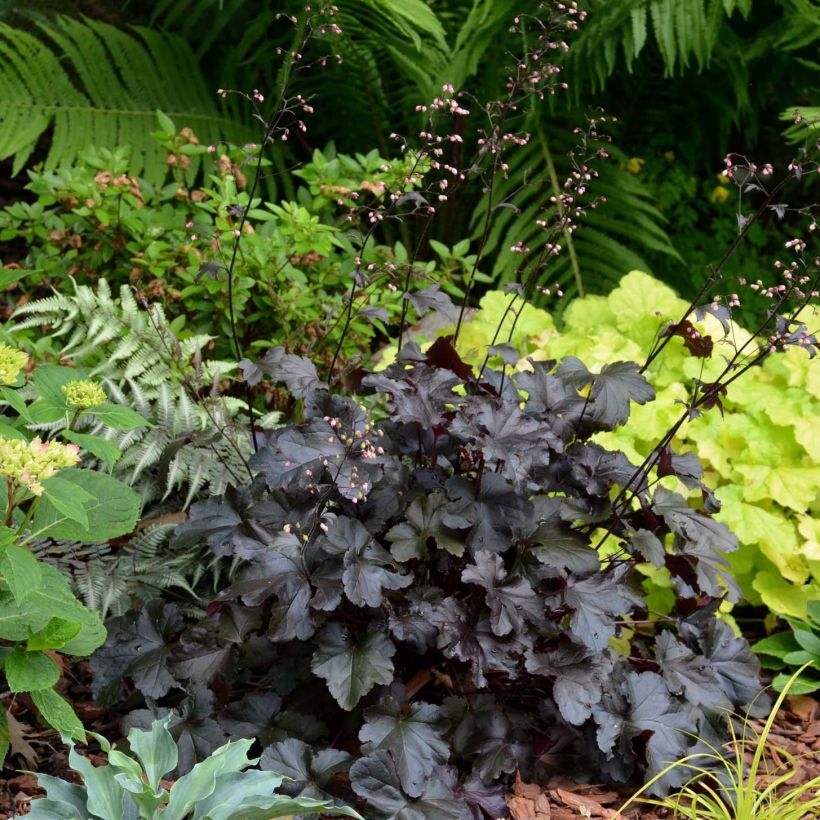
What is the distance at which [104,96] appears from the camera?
3.60m

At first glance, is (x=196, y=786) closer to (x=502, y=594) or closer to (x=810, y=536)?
(x=502, y=594)

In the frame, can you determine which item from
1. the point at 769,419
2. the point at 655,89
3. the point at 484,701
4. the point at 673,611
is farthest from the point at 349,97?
the point at 484,701

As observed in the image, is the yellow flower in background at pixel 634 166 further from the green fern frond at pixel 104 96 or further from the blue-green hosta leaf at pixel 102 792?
the blue-green hosta leaf at pixel 102 792

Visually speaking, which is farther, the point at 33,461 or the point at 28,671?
the point at 28,671

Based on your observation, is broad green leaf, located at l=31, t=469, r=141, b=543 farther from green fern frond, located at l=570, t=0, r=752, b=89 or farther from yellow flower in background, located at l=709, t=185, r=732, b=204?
yellow flower in background, located at l=709, t=185, r=732, b=204

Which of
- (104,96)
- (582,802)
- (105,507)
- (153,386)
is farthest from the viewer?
(104,96)

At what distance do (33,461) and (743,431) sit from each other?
180cm

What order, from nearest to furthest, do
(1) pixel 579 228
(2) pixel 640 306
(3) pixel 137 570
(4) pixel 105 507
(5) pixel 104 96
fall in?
(4) pixel 105 507 < (3) pixel 137 570 < (2) pixel 640 306 < (5) pixel 104 96 < (1) pixel 579 228

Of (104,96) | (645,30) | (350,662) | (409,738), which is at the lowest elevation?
(409,738)

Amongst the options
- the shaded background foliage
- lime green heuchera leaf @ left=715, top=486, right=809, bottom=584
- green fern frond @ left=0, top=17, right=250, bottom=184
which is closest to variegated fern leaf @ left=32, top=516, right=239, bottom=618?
lime green heuchera leaf @ left=715, top=486, right=809, bottom=584

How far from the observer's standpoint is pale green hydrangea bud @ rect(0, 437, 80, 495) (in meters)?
1.32

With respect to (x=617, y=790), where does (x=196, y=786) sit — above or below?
above

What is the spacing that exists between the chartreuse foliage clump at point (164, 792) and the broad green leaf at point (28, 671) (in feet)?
0.47

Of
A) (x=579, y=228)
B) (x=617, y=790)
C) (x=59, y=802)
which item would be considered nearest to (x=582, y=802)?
(x=617, y=790)
